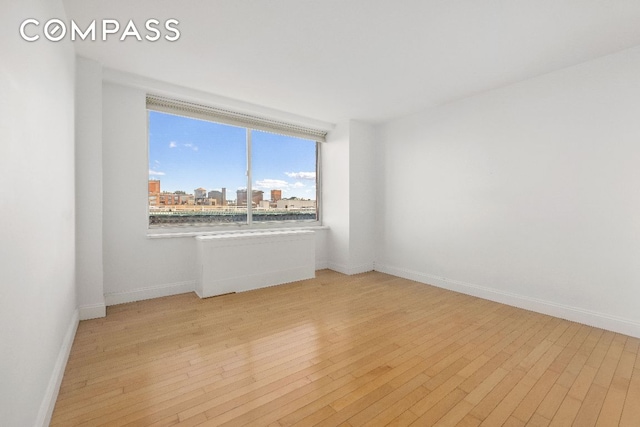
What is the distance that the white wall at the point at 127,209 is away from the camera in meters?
3.21

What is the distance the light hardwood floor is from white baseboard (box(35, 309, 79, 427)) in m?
0.06

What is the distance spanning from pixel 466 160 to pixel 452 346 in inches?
100

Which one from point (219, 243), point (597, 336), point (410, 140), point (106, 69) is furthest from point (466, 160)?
point (106, 69)

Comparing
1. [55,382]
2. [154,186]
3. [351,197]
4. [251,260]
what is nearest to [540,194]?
[351,197]

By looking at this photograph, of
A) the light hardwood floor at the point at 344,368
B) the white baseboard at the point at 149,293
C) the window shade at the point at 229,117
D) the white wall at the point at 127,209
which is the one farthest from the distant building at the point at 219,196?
the light hardwood floor at the point at 344,368

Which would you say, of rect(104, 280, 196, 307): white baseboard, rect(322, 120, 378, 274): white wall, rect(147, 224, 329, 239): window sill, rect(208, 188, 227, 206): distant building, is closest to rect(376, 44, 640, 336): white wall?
rect(322, 120, 378, 274): white wall

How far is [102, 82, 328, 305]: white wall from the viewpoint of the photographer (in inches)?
126

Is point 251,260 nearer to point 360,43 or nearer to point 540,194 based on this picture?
point 360,43

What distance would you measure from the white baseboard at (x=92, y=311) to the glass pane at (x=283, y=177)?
7.52 ft

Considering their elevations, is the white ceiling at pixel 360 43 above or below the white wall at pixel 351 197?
above

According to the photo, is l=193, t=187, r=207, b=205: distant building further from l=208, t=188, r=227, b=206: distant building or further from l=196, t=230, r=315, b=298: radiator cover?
l=196, t=230, r=315, b=298: radiator cover

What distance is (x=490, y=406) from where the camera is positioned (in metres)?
1.65

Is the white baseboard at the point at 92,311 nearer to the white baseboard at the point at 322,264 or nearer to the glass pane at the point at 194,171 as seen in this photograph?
the glass pane at the point at 194,171

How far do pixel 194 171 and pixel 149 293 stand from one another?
5.85ft
